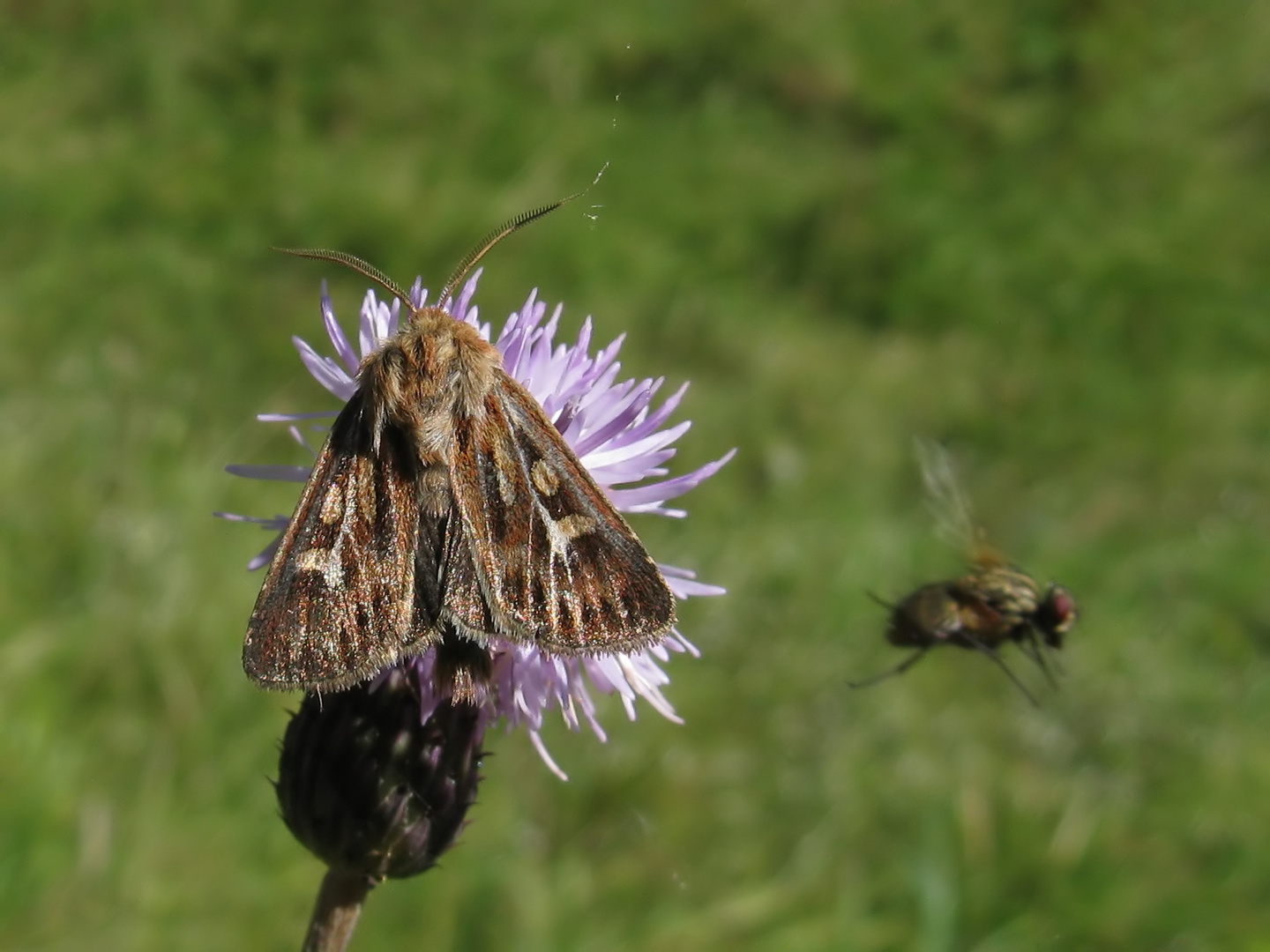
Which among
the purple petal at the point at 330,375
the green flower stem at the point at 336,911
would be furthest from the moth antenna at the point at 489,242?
the green flower stem at the point at 336,911

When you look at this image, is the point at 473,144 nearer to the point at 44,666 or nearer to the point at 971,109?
the point at 971,109

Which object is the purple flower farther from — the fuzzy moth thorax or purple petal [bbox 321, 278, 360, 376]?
the fuzzy moth thorax

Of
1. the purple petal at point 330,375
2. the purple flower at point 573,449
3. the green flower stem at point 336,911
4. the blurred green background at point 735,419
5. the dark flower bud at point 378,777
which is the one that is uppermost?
the blurred green background at point 735,419

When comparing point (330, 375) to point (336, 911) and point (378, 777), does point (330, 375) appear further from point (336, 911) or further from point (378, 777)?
point (336, 911)

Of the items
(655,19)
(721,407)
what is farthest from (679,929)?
(655,19)

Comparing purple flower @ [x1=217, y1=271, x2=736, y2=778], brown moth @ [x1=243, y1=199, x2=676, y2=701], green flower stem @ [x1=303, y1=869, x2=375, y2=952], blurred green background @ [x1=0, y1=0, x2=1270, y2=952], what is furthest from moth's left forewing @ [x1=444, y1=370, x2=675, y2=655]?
blurred green background @ [x1=0, y1=0, x2=1270, y2=952]

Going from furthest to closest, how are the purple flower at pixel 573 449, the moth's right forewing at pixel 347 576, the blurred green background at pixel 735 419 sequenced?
the blurred green background at pixel 735 419
the purple flower at pixel 573 449
the moth's right forewing at pixel 347 576

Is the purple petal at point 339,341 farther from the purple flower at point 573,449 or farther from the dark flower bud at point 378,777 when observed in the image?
the dark flower bud at point 378,777
